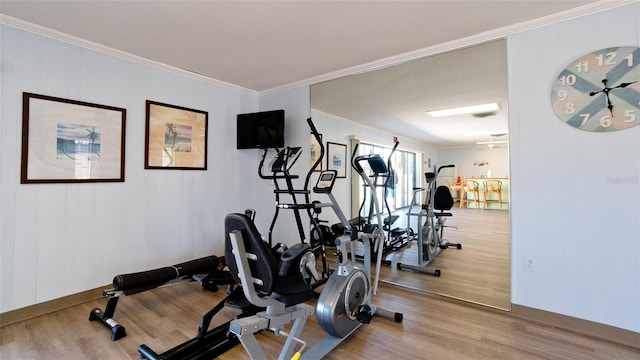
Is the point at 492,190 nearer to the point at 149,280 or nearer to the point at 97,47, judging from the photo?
the point at 149,280

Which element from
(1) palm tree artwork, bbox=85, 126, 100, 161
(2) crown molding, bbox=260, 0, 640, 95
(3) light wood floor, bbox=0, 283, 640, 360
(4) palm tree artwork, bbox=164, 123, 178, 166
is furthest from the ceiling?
(3) light wood floor, bbox=0, 283, 640, 360

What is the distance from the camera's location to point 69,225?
2635mm

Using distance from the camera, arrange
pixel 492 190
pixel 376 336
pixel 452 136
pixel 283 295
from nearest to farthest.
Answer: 1. pixel 283 295
2. pixel 376 336
3. pixel 492 190
4. pixel 452 136

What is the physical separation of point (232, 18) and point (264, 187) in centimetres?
242

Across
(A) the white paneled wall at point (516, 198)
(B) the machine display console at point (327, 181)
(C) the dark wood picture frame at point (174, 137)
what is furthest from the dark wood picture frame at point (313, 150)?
(A) the white paneled wall at point (516, 198)

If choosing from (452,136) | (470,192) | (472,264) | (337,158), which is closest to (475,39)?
(452,136)

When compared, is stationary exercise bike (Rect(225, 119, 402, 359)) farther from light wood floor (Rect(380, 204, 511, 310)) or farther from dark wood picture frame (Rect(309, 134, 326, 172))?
dark wood picture frame (Rect(309, 134, 326, 172))

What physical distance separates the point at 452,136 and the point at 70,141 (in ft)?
13.9

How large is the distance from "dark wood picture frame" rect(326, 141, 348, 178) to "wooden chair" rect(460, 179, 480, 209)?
1521mm

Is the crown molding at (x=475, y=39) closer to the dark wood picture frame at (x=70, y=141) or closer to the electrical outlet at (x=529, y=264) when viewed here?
the electrical outlet at (x=529, y=264)

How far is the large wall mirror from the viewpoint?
277 cm

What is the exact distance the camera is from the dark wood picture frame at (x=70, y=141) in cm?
242

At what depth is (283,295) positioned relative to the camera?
1.71 m

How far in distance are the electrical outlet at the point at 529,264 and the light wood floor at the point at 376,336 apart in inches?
17.8
